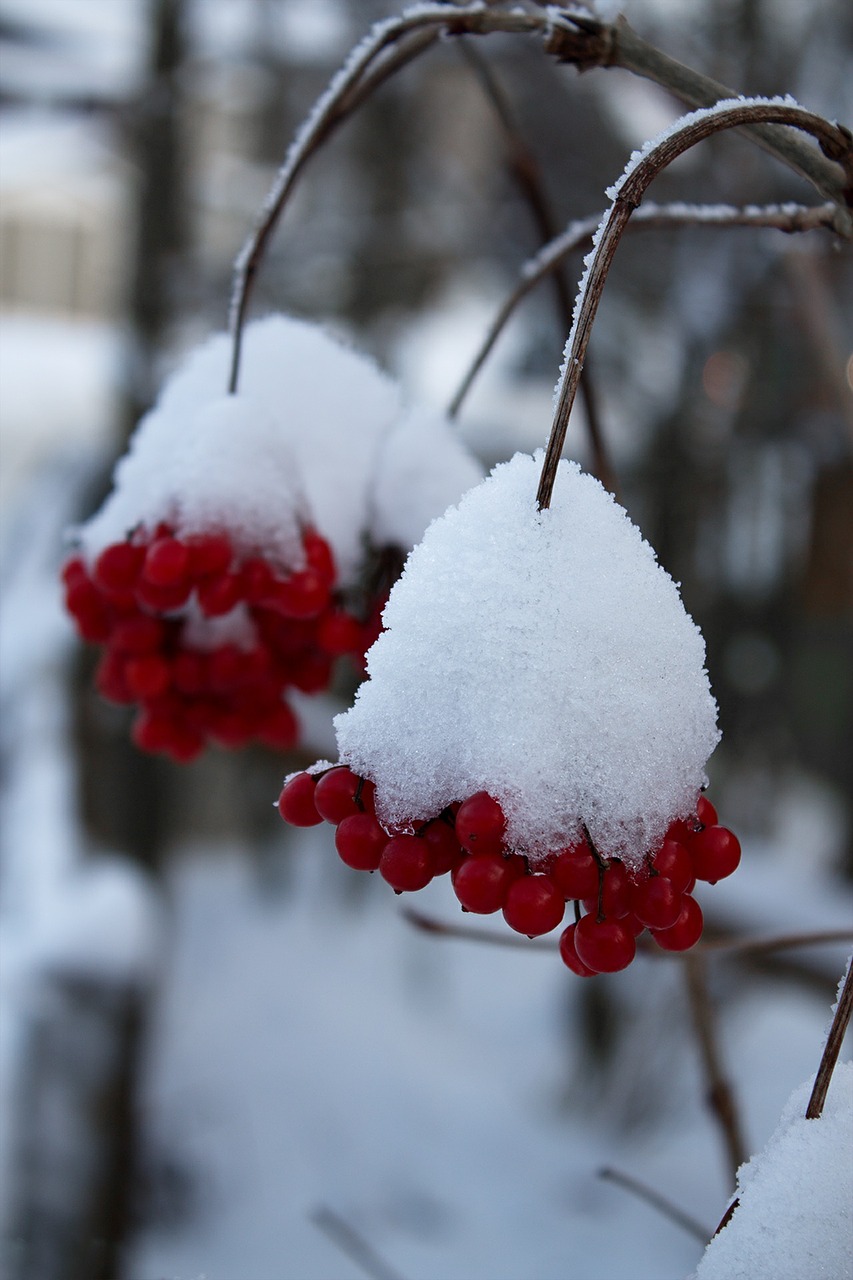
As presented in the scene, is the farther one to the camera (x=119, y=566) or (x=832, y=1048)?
(x=119, y=566)

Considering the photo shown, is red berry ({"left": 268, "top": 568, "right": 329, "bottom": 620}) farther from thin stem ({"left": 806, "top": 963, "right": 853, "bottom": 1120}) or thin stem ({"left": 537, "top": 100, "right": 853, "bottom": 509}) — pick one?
thin stem ({"left": 806, "top": 963, "right": 853, "bottom": 1120})

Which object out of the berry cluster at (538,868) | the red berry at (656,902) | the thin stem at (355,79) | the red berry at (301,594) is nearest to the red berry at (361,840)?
the berry cluster at (538,868)

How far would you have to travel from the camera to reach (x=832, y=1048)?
14.3 inches

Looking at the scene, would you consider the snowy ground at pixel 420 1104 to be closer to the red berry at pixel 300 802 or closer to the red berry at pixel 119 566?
the red berry at pixel 300 802

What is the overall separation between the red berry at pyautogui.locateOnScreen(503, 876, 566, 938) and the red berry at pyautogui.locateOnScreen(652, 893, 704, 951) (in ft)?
0.20

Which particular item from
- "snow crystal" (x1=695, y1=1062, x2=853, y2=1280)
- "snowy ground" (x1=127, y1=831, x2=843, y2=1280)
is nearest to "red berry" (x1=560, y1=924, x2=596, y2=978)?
"snow crystal" (x1=695, y1=1062, x2=853, y2=1280)

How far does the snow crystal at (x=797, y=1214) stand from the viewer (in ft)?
1.24

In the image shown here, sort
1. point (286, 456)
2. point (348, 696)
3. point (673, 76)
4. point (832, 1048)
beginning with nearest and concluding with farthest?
point (832, 1048) < point (673, 76) < point (286, 456) < point (348, 696)

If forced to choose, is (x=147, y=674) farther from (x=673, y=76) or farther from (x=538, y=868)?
(x=673, y=76)

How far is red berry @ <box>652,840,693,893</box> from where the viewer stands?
438 mm

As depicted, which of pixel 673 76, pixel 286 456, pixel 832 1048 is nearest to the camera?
pixel 832 1048

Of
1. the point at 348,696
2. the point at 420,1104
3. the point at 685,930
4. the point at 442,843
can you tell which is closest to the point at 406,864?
the point at 442,843

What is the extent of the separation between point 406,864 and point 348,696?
6154 mm

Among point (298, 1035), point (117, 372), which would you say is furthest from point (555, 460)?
point (117, 372)
